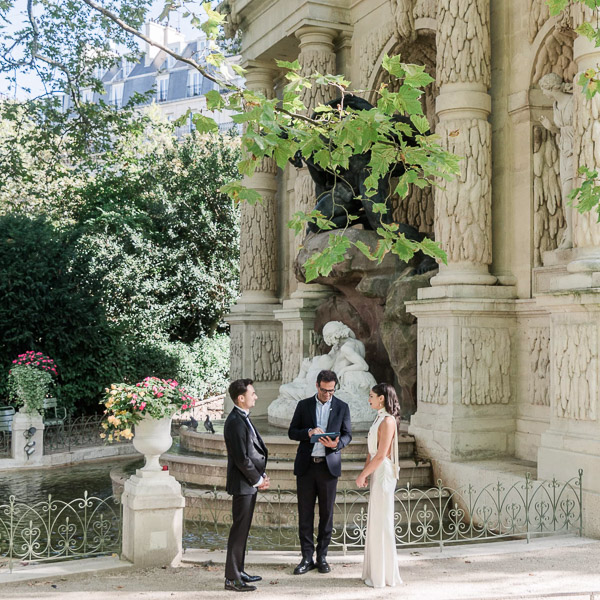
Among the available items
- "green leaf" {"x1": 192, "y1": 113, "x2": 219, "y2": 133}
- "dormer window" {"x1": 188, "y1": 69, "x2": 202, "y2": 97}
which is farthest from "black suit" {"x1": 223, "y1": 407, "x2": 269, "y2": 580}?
"dormer window" {"x1": 188, "y1": 69, "x2": 202, "y2": 97}

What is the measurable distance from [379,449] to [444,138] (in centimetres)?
603

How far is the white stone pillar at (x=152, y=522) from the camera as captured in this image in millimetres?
6656

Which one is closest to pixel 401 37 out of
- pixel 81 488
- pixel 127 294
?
pixel 81 488

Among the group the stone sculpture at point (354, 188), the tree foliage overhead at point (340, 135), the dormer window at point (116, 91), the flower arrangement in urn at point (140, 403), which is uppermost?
the dormer window at point (116, 91)

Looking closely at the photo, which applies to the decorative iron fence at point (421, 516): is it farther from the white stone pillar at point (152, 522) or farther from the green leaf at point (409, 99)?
the green leaf at point (409, 99)

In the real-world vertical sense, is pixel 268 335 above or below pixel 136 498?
above

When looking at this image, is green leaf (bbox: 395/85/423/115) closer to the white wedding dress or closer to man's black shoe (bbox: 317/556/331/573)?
the white wedding dress

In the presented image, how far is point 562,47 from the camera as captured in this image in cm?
1051

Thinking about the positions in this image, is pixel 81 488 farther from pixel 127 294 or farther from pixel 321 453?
pixel 127 294

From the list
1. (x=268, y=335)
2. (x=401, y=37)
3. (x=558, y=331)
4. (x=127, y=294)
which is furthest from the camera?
(x=127, y=294)

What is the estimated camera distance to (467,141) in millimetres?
10727

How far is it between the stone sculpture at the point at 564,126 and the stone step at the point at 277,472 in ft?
11.5

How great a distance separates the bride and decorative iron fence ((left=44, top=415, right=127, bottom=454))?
410 inches

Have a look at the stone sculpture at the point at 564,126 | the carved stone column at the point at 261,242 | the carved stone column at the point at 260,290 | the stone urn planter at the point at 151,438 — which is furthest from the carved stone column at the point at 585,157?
the carved stone column at the point at 261,242
